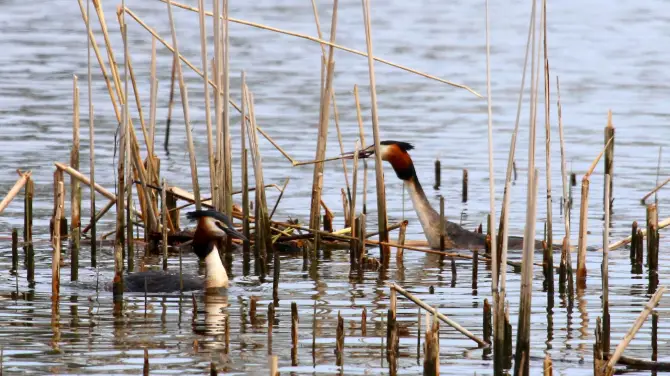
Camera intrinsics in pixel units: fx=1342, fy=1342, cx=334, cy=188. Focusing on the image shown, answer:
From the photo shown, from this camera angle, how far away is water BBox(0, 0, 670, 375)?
23.0 feet

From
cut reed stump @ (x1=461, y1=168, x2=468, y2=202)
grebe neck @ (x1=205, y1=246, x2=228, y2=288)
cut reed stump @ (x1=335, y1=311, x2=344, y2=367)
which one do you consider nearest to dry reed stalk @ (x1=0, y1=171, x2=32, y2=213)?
grebe neck @ (x1=205, y1=246, x2=228, y2=288)

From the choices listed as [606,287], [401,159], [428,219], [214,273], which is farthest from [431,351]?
[401,159]

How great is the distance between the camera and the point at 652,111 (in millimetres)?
17688

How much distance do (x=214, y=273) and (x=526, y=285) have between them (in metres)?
3.42

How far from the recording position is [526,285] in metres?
5.86

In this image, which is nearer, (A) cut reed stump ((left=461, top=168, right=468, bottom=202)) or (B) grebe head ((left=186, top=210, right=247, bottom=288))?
(B) grebe head ((left=186, top=210, right=247, bottom=288))

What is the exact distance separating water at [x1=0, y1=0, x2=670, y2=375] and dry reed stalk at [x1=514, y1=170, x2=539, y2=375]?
0.61 meters

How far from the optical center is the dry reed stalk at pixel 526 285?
580 cm

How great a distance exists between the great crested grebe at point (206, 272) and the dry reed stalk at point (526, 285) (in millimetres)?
3096

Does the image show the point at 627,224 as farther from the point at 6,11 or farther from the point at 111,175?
the point at 6,11

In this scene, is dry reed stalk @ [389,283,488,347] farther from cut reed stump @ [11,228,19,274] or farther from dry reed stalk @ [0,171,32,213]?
cut reed stump @ [11,228,19,274]

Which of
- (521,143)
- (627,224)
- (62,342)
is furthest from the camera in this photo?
(521,143)

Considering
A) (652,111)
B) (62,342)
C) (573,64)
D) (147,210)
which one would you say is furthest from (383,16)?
(62,342)

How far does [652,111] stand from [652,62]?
4.79 m
